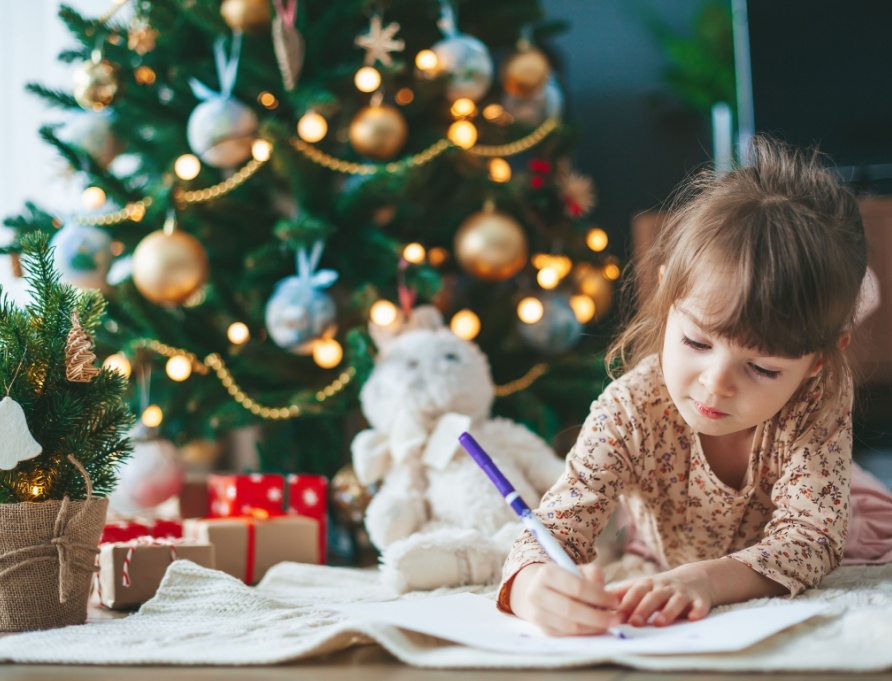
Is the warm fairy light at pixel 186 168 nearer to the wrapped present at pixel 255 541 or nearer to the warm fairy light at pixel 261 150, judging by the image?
the warm fairy light at pixel 261 150

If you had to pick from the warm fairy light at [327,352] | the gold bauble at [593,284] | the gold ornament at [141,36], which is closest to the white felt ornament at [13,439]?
the warm fairy light at [327,352]

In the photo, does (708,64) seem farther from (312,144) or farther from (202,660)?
(202,660)

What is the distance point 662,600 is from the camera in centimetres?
75

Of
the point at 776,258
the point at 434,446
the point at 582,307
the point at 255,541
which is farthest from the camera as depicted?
the point at 582,307

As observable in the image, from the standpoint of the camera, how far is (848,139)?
7.16 feet

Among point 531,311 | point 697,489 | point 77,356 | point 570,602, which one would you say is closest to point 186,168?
point 531,311

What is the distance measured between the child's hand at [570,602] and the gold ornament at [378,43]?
108cm

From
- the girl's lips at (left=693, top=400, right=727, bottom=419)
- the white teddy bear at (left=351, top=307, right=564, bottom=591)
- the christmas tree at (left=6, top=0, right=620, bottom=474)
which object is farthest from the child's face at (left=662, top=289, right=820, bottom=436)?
the christmas tree at (left=6, top=0, right=620, bottom=474)

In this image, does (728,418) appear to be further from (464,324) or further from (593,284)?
(593,284)

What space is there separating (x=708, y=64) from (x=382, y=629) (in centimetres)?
195

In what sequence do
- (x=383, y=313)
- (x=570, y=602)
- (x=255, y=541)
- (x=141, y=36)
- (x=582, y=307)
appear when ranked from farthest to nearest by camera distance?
(x=582, y=307), (x=141, y=36), (x=383, y=313), (x=255, y=541), (x=570, y=602)

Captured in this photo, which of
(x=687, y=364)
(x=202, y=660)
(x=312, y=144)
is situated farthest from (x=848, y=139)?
(x=202, y=660)

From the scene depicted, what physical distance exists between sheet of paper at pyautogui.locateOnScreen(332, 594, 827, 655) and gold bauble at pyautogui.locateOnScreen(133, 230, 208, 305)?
32.9 inches

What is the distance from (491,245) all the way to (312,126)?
1.15ft
